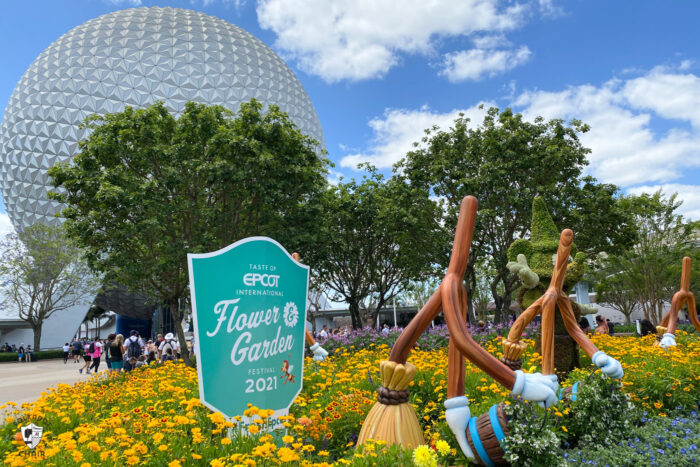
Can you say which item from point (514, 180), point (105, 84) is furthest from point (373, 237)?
point (105, 84)

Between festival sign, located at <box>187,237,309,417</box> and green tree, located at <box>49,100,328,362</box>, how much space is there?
8.98 meters

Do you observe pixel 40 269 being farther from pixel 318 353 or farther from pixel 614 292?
pixel 614 292

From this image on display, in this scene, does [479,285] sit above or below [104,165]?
below

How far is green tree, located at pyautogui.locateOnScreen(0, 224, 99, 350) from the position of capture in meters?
30.1

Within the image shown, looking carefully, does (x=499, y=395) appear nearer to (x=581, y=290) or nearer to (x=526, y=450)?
(x=526, y=450)

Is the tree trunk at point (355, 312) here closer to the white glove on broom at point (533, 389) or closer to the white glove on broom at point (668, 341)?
the white glove on broom at point (668, 341)

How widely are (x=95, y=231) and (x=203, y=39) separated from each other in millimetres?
22981

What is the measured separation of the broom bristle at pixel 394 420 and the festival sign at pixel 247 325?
1324 millimetres

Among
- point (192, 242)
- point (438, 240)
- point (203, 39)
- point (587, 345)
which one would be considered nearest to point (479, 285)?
point (438, 240)

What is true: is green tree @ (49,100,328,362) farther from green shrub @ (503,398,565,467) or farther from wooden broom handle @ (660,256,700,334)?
green shrub @ (503,398,565,467)

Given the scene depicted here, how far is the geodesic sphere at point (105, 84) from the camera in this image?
95.5 ft

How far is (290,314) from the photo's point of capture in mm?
4992

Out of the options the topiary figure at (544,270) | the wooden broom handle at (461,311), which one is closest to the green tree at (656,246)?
the topiary figure at (544,270)

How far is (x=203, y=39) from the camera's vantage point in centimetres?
3269
